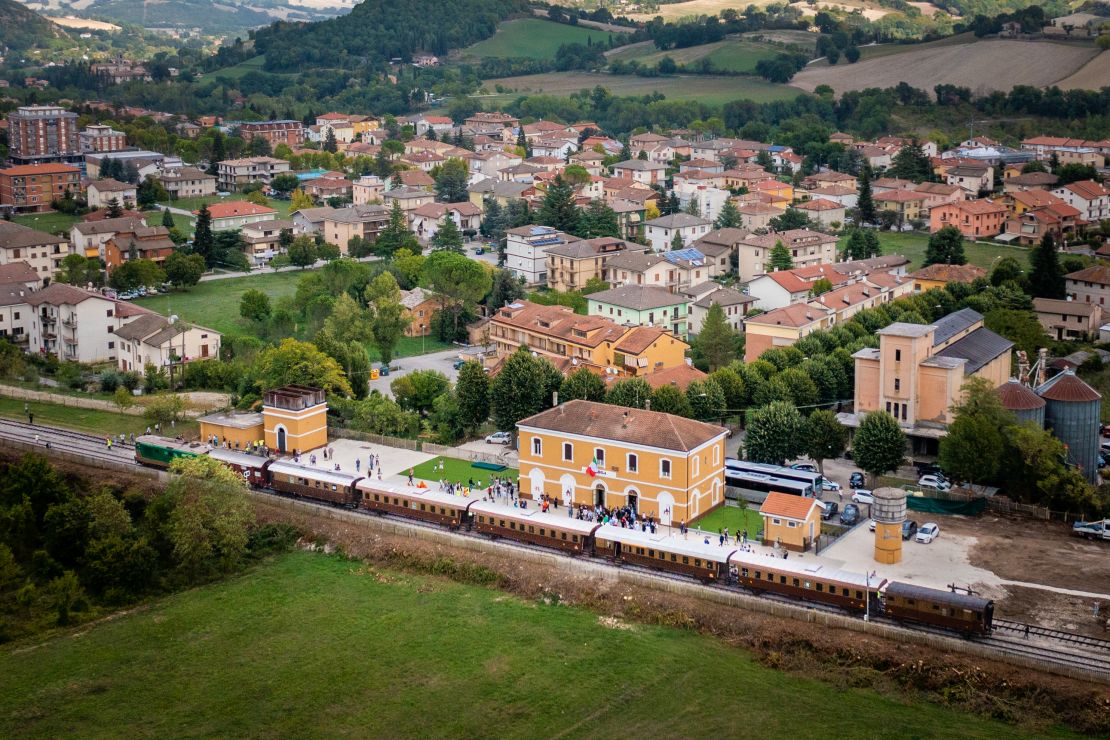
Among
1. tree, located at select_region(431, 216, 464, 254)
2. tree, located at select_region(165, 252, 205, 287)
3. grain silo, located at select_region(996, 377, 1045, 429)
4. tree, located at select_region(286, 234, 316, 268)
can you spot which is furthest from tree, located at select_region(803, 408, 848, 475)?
tree, located at select_region(286, 234, 316, 268)

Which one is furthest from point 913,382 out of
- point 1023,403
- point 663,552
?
point 663,552

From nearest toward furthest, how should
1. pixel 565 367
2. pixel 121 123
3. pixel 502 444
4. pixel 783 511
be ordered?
1. pixel 783 511
2. pixel 502 444
3. pixel 565 367
4. pixel 121 123

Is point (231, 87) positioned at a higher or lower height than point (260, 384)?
higher

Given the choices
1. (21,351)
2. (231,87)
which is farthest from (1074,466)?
(231,87)

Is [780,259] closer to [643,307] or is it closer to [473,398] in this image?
[643,307]

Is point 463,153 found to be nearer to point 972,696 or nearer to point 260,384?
point 260,384

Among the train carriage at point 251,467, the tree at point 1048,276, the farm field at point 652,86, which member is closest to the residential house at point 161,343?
the train carriage at point 251,467

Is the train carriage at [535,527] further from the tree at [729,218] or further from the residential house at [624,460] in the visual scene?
the tree at [729,218]
